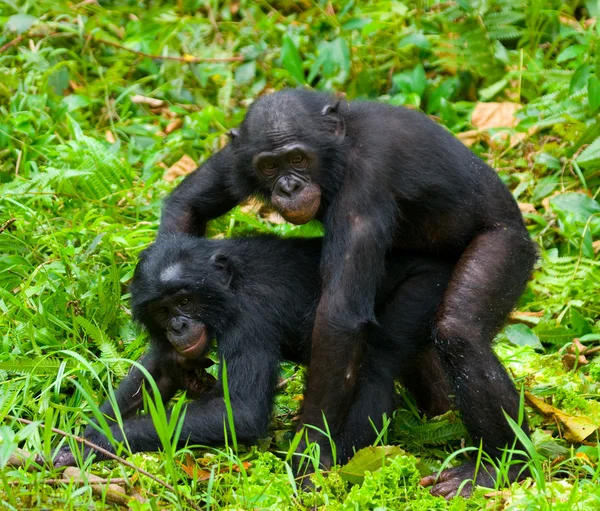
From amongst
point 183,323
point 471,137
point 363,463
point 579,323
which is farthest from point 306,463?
point 471,137

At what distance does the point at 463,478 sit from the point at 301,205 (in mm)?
1868

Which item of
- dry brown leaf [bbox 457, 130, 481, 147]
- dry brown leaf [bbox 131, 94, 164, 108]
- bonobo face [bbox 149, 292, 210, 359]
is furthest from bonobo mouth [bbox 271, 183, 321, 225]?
dry brown leaf [bbox 131, 94, 164, 108]

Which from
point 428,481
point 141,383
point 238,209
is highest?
point 238,209

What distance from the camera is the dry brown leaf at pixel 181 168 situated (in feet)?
28.2

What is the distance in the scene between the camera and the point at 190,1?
1086 cm

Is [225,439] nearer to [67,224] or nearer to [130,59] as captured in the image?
[67,224]

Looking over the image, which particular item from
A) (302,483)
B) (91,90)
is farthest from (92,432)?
(91,90)

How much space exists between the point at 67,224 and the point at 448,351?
12.0 feet

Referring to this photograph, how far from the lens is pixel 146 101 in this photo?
32.8 feet

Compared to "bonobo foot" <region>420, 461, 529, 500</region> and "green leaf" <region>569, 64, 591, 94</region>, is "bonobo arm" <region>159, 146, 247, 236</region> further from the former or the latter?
"green leaf" <region>569, 64, 591, 94</region>

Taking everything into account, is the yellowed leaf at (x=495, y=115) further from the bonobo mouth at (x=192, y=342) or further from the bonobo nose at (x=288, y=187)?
the bonobo mouth at (x=192, y=342)

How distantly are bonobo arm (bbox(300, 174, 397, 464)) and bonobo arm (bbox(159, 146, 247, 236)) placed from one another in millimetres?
1252

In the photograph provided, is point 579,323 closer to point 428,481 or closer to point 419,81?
point 428,481

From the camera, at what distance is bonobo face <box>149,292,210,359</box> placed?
5785 millimetres
